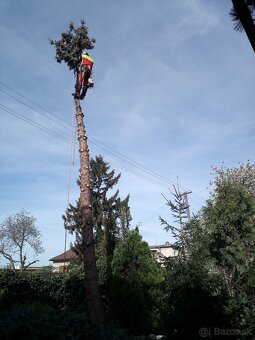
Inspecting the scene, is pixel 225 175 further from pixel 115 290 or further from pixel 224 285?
pixel 224 285

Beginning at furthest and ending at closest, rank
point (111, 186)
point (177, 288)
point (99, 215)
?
point (111, 186) < point (99, 215) < point (177, 288)

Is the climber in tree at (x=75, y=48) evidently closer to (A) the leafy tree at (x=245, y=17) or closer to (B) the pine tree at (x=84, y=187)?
(B) the pine tree at (x=84, y=187)

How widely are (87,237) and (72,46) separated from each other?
20.3ft

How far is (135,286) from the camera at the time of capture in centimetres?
1188

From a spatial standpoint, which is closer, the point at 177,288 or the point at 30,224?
the point at 177,288

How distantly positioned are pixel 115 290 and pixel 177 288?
517 cm

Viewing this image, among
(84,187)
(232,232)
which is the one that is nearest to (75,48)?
(84,187)

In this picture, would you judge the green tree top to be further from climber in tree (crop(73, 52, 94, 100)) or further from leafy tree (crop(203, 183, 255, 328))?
leafy tree (crop(203, 183, 255, 328))

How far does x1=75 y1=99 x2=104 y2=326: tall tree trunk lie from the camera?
7289 mm

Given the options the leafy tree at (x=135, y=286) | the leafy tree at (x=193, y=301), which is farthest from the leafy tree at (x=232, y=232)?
the leafy tree at (x=135, y=286)

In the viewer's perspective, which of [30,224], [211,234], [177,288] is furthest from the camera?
[30,224]

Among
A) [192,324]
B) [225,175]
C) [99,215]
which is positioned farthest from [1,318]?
[225,175]

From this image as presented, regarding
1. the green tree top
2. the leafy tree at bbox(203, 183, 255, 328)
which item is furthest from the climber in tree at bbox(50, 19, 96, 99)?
the leafy tree at bbox(203, 183, 255, 328)

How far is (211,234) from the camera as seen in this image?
9055mm
